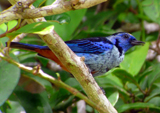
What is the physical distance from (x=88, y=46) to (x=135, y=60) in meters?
0.53

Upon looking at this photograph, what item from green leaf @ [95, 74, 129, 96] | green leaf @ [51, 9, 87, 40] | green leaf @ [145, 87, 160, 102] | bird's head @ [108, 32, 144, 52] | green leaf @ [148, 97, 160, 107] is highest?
green leaf @ [51, 9, 87, 40]

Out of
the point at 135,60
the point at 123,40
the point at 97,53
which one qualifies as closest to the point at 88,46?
the point at 97,53

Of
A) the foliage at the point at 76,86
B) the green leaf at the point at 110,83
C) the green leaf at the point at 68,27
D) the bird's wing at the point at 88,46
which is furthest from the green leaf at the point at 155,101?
the green leaf at the point at 68,27

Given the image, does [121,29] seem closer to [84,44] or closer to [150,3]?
[150,3]

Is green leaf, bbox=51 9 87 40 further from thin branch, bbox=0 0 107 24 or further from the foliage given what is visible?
thin branch, bbox=0 0 107 24

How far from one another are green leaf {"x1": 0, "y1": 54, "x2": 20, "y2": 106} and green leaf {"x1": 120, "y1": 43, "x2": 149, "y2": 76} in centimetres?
102

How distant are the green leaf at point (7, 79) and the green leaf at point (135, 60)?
40.3 inches

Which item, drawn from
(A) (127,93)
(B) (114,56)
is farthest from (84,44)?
(A) (127,93)

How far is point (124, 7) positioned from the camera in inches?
117

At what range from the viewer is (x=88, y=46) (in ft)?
6.27

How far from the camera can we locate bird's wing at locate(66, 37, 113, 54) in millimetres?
1876

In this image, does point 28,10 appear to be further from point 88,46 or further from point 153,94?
point 153,94

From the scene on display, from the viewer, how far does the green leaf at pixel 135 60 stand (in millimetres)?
2102

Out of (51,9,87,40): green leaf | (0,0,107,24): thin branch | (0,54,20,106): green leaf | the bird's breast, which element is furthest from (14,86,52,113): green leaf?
(0,0,107,24): thin branch
